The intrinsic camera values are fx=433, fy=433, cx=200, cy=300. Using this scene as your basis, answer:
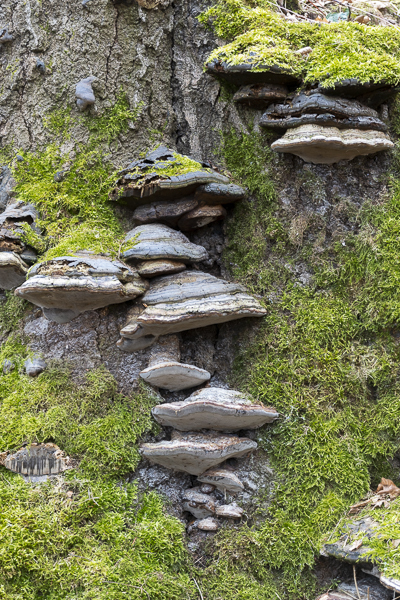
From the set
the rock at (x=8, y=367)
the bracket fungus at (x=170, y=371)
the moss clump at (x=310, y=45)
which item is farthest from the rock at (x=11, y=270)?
the moss clump at (x=310, y=45)

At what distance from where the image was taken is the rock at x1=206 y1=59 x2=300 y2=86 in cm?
303

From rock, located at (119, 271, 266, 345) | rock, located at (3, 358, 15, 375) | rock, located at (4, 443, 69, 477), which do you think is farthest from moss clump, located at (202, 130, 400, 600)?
rock, located at (3, 358, 15, 375)

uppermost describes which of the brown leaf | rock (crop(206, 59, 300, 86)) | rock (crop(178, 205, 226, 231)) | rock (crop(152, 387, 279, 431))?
rock (crop(206, 59, 300, 86))

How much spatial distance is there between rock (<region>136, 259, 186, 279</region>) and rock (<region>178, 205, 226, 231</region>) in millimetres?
367

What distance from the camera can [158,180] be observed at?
295 cm

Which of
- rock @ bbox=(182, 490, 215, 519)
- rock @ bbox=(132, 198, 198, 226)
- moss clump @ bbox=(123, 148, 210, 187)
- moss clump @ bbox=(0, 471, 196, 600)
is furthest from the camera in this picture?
rock @ bbox=(132, 198, 198, 226)

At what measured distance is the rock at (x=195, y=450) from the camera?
265 centimetres

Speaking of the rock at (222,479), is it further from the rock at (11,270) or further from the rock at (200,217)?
the rock at (11,270)

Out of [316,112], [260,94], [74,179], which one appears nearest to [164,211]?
[74,179]

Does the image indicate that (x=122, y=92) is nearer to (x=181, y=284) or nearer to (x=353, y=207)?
(x=181, y=284)

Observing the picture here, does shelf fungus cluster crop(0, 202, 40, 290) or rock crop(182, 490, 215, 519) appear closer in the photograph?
rock crop(182, 490, 215, 519)

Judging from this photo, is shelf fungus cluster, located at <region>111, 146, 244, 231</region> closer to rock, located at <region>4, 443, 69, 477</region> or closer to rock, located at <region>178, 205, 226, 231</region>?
rock, located at <region>178, 205, 226, 231</region>

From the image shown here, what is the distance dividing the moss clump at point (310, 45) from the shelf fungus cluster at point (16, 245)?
→ 74.3 inches

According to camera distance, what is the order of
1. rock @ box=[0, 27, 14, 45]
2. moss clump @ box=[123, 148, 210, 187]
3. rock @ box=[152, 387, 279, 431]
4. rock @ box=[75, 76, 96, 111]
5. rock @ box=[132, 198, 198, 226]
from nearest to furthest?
rock @ box=[152, 387, 279, 431]
moss clump @ box=[123, 148, 210, 187]
rock @ box=[132, 198, 198, 226]
rock @ box=[75, 76, 96, 111]
rock @ box=[0, 27, 14, 45]
